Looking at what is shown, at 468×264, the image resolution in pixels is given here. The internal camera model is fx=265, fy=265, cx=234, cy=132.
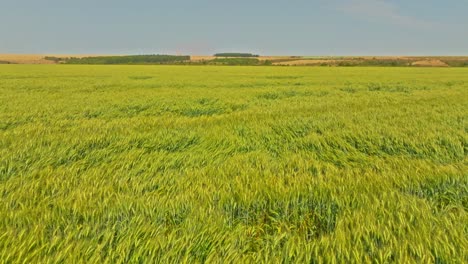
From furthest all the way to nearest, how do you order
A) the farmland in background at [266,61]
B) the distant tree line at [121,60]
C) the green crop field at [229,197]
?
1. the distant tree line at [121,60]
2. the farmland in background at [266,61]
3. the green crop field at [229,197]

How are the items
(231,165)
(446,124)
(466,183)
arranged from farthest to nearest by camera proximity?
1. (446,124)
2. (231,165)
3. (466,183)

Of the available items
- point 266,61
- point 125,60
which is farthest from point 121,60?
point 266,61

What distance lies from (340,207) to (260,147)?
8.45ft

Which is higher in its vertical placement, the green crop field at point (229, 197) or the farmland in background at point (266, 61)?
the farmland in background at point (266, 61)

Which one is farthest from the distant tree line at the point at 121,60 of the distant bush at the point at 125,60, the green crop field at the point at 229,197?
the green crop field at the point at 229,197

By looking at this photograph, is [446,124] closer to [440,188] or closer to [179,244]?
[440,188]

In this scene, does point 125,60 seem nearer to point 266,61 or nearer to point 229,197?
point 266,61

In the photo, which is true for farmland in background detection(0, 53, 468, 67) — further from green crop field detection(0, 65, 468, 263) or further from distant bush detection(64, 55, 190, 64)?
green crop field detection(0, 65, 468, 263)

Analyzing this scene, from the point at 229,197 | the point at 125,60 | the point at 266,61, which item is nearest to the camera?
the point at 229,197

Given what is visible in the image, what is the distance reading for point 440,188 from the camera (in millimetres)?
3037

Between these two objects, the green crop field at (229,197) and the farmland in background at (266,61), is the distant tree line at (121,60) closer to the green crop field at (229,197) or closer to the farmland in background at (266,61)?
the farmland in background at (266,61)

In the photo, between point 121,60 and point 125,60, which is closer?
point 121,60

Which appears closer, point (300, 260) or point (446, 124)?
point (300, 260)

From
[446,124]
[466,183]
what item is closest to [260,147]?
[466,183]
